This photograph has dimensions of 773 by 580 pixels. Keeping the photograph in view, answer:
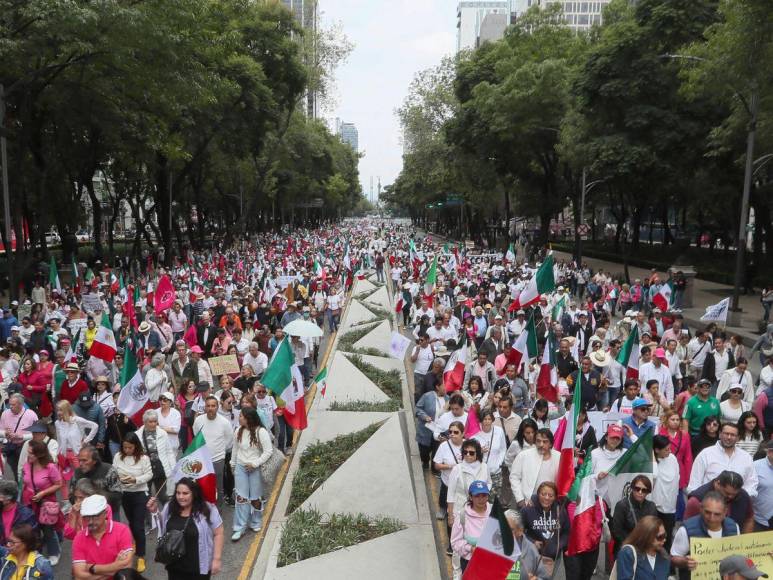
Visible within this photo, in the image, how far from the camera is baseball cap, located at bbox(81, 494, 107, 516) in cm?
465

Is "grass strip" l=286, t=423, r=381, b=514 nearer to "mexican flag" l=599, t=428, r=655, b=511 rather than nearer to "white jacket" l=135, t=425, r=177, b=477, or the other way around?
"white jacket" l=135, t=425, r=177, b=477

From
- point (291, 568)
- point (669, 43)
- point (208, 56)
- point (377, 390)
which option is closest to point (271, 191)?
point (208, 56)

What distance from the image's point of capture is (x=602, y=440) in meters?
6.57

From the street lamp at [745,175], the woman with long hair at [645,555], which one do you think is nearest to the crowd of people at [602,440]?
the woman with long hair at [645,555]

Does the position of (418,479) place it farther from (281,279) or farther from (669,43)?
(669,43)

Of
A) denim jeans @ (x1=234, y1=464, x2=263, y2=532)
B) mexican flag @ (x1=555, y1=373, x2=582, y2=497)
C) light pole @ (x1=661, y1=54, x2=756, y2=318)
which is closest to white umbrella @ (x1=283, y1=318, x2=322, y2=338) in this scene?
denim jeans @ (x1=234, y1=464, x2=263, y2=532)

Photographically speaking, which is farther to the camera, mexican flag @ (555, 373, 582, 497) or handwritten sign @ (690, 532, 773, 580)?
mexican flag @ (555, 373, 582, 497)

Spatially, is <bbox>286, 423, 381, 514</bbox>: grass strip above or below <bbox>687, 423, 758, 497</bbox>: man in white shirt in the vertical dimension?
below

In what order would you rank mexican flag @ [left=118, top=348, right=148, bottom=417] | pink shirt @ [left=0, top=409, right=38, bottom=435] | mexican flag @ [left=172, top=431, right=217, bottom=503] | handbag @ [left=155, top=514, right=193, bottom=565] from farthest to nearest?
1. mexican flag @ [left=118, top=348, right=148, bottom=417]
2. pink shirt @ [left=0, top=409, right=38, bottom=435]
3. mexican flag @ [left=172, top=431, right=217, bottom=503]
4. handbag @ [left=155, top=514, right=193, bottom=565]

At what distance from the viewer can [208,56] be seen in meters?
26.0

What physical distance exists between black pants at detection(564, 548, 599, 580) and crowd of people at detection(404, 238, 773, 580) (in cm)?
1

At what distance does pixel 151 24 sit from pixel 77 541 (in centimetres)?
1674

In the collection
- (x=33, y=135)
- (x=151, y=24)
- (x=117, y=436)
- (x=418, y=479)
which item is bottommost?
(x=418, y=479)

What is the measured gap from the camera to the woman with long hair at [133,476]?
6305mm
